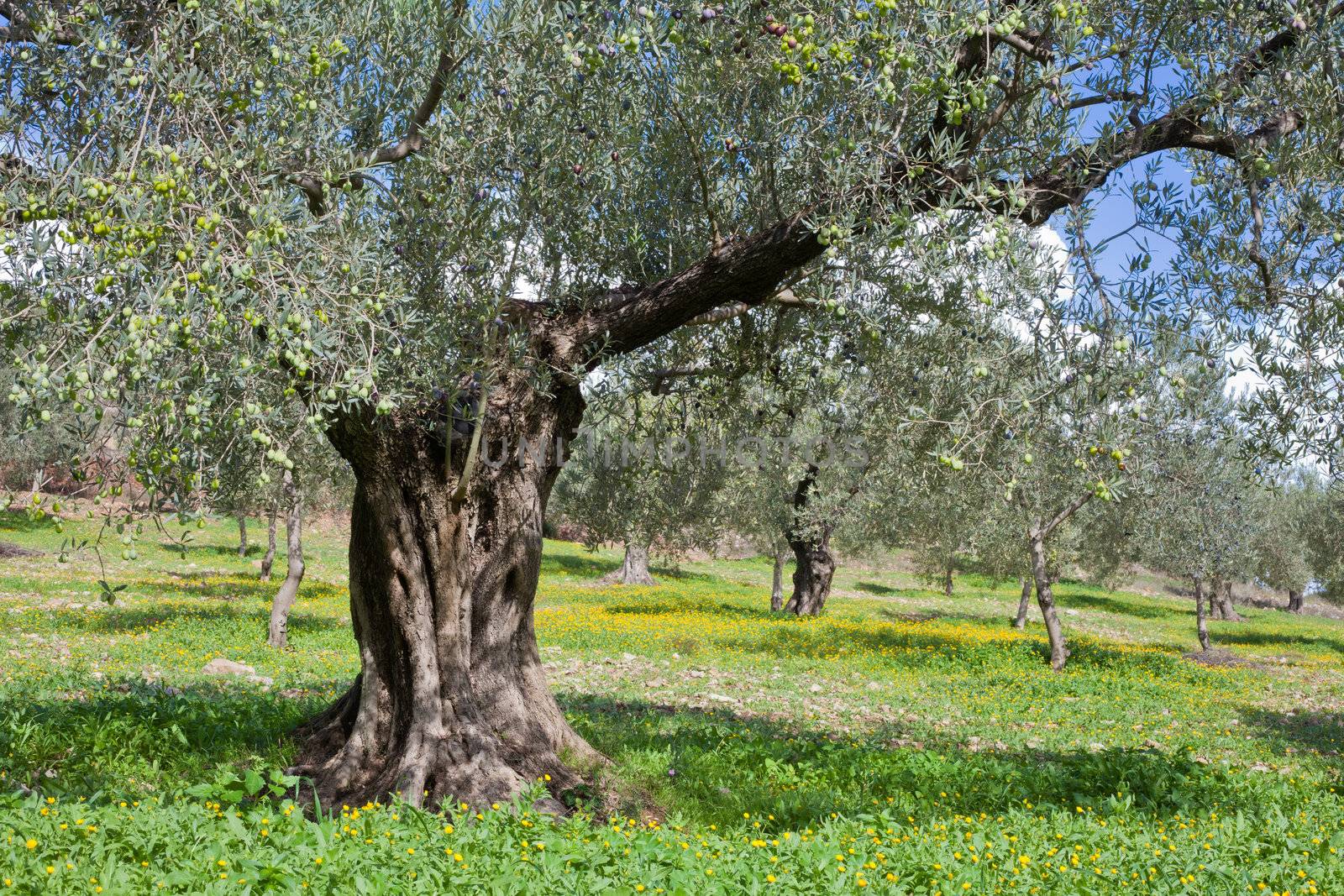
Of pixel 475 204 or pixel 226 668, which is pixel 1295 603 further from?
pixel 475 204

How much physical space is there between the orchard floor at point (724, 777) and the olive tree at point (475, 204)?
47.9 inches

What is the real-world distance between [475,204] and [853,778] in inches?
258

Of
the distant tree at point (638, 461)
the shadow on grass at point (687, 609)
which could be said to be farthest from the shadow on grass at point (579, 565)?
the distant tree at point (638, 461)

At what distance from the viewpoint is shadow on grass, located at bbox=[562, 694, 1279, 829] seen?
8.49 m

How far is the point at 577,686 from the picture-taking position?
1673 centimetres

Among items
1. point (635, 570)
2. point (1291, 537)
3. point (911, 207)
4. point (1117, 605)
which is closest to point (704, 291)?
point (911, 207)

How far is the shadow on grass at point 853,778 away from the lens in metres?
8.49

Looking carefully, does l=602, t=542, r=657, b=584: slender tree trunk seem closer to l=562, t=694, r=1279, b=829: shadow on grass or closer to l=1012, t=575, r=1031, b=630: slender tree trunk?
l=1012, t=575, r=1031, b=630: slender tree trunk

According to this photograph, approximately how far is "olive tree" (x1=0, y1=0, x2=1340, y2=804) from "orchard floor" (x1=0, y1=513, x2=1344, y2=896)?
1.22 meters

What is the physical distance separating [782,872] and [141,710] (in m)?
6.74

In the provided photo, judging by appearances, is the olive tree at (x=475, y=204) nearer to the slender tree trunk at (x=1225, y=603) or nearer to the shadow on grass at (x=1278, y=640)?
the shadow on grass at (x=1278, y=640)

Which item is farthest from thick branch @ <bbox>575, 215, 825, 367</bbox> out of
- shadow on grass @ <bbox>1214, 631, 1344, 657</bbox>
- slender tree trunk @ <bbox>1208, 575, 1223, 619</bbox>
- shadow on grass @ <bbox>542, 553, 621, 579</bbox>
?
slender tree trunk @ <bbox>1208, 575, 1223, 619</bbox>

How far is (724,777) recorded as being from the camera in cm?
928

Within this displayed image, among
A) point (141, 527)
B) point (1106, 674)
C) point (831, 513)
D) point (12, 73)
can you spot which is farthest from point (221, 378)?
point (831, 513)
